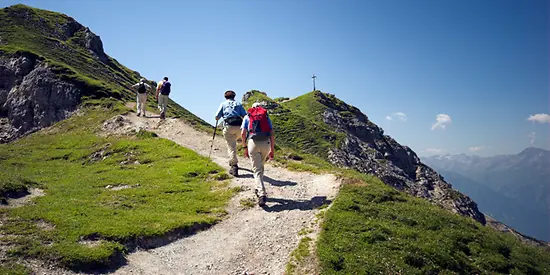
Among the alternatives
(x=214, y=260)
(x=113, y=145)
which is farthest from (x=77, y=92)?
(x=214, y=260)

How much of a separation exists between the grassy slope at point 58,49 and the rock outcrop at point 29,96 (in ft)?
4.43

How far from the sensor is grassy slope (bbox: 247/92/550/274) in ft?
34.2

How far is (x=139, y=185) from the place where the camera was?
18.6m

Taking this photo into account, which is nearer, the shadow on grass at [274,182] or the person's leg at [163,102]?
the shadow on grass at [274,182]

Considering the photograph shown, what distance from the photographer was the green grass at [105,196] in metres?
10.6

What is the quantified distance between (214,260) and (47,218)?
6387 mm

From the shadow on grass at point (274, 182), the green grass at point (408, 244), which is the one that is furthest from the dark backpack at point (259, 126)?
the shadow on grass at point (274, 182)

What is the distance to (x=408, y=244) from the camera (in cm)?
1144

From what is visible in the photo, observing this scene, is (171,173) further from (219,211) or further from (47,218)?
(47,218)

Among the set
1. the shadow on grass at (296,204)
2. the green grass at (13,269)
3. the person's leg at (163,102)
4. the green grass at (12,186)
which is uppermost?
the person's leg at (163,102)

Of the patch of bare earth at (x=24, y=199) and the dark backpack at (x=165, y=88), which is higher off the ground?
the dark backpack at (x=165, y=88)

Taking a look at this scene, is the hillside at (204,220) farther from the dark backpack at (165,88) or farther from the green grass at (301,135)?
the green grass at (301,135)

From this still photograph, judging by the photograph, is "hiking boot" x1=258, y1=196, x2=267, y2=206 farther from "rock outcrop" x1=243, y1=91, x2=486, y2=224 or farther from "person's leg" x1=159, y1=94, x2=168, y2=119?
"rock outcrop" x1=243, y1=91, x2=486, y2=224

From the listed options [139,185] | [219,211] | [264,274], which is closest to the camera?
[264,274]
